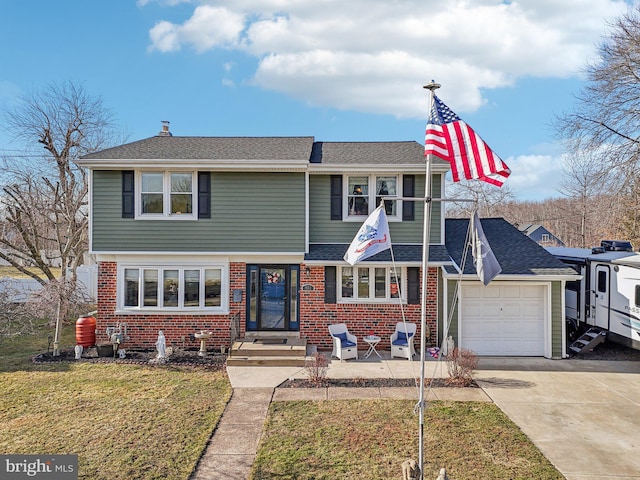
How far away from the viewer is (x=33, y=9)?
1261cm

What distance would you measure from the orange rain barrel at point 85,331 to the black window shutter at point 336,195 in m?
7.80

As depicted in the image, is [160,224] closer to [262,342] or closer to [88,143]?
[262,342]

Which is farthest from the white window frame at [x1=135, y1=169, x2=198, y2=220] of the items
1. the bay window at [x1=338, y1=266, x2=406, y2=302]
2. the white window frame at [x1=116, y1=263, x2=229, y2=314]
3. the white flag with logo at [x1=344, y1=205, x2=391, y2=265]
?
the white flag with logo at [x1=344, y1=205, x2=391, y2=265]

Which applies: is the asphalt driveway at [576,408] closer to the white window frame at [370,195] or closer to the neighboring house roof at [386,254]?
the neighboring house roof at [386,254]

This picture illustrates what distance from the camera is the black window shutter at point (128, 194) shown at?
11727 millimetres

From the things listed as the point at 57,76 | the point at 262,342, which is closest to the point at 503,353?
the point at 262,342

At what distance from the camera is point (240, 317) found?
12102 mm

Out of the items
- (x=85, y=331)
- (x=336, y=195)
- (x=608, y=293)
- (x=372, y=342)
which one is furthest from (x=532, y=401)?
(x=85, y=331)

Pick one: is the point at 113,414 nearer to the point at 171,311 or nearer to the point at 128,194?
the point at 171,311

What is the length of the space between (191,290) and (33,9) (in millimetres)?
10096

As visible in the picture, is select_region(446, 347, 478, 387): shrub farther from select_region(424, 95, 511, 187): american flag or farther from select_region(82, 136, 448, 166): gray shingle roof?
select_region(82, 136, 448, 166): gray shingle roof

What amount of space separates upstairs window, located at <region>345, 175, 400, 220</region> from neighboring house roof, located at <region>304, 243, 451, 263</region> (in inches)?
39.9

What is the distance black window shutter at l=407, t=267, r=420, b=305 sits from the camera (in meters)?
11.9

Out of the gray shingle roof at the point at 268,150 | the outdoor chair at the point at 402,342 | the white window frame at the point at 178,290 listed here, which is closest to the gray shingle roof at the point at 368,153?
the gray shingle roof at the point at 268,150
